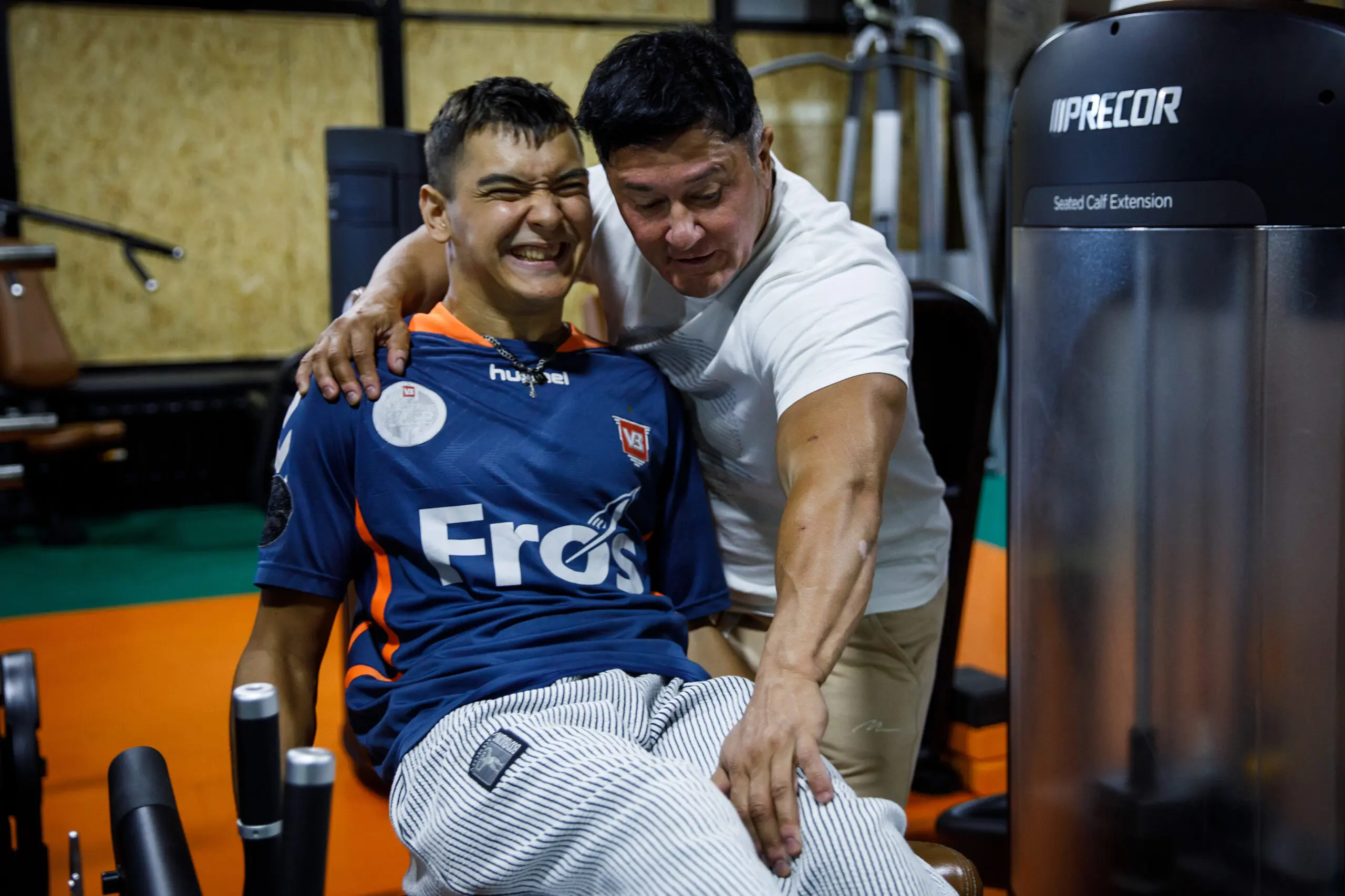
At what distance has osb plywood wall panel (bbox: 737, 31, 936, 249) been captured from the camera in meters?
7.05

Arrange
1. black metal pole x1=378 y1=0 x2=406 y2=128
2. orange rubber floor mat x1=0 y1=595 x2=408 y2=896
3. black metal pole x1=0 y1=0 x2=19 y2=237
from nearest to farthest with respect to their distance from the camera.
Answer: orange rubber floor mat x1=0 y1=595 x2=408 y2=896
black metal pole x1=0 y1=0 x2=19 y2=237
black metal pole x1=378 y1=0 x2=406 y2=128

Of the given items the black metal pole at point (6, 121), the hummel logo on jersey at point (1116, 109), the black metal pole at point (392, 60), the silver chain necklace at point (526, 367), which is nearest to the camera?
the hummel logo on jersey at point (1116, 109)

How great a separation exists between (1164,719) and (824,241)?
74cm

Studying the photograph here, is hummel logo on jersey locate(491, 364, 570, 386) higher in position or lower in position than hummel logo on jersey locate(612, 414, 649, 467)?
higher

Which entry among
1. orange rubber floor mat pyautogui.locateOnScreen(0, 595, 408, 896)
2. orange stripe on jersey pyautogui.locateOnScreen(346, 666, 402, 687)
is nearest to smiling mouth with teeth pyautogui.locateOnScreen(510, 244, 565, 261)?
orange stripe on jersey pyautogui.locateOnScreen(346, 666, 402, 687)

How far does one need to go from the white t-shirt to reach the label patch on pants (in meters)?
0.53

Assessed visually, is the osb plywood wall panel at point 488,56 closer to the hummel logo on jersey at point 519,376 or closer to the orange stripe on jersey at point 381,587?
the hummel logo on jersey at point 519,376

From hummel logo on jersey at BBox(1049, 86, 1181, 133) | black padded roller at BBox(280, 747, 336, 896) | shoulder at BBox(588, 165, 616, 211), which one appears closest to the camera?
black padded roller at BBox(280, 747, 336, 896)

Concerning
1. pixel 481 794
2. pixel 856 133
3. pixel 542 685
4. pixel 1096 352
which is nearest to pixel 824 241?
pixel 1096 352

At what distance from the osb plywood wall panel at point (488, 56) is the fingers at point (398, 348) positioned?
4.77 metres

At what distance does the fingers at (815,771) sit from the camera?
4.07ft

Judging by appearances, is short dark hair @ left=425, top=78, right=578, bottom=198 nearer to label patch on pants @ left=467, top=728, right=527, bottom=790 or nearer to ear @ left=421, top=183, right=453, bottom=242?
ear @ left=421, top=183, right=453, bottom=242

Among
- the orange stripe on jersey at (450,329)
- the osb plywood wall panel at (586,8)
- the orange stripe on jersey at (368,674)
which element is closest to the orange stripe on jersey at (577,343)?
the orange stripe on jersey at (450,329)

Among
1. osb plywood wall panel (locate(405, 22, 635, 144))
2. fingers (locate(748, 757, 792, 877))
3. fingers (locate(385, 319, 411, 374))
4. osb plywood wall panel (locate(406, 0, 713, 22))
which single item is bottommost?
fingers (locate(748, 757, 792, 877))
